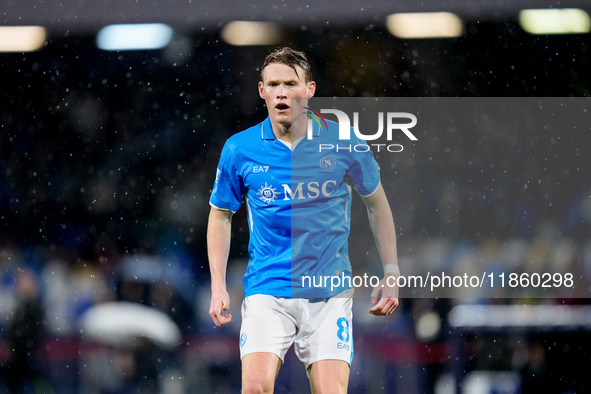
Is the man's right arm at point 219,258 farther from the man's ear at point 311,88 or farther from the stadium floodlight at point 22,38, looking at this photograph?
the stadium floodlight at point 22,38

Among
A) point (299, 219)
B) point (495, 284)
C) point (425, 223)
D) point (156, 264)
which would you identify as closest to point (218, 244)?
point (299, 219)

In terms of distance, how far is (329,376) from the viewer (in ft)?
8.02

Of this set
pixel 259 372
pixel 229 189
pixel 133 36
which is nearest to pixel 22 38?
pixel 133 36

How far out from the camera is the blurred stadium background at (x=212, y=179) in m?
3.17

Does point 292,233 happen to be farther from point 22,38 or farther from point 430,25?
point 22,38

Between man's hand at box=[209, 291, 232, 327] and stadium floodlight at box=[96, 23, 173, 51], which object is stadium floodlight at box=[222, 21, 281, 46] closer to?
stadium floodlight at box=[96, 23, 173, 51]

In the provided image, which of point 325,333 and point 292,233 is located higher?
point 292,233

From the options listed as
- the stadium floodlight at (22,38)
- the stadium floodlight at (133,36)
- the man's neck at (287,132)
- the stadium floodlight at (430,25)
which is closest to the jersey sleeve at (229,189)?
the man's neck at (287,132)

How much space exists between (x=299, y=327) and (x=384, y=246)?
475mm

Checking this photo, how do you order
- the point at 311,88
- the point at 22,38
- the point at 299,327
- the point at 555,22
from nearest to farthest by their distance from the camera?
the point at 299,327, the point at 311,88, the point at 555,22, the point at 22,38

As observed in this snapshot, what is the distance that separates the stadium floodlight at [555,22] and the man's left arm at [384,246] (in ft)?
3.42

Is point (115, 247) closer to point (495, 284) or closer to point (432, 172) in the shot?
point (432, 172)

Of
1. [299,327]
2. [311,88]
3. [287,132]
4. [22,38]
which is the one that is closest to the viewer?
[299,327]

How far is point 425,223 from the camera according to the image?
3.17m
